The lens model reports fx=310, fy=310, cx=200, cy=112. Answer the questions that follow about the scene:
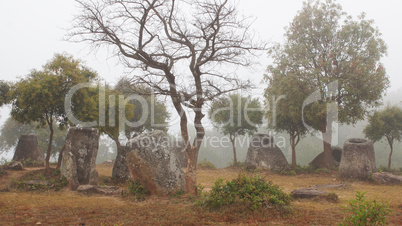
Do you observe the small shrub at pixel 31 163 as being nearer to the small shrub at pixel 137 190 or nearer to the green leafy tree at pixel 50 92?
the green leafy tree at pixel 50 92

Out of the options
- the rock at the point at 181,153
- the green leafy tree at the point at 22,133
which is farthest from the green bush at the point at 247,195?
the green leafy tree at the point at 22,133

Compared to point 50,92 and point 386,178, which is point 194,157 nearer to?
point 50,92

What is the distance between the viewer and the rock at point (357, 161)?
50.4 ft

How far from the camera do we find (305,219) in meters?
6.48

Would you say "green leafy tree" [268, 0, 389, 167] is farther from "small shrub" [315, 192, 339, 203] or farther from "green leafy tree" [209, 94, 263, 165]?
"small shrub" [315, 192, 339, 203]

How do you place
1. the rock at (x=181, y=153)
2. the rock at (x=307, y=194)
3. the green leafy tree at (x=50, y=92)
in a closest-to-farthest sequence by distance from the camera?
the rock at (x=307, y=194)
the green leafy tree at (x=50, y=92)
the rock at (x=181, y=153)

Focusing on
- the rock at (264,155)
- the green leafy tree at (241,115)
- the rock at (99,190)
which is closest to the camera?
the rock at (99,190)

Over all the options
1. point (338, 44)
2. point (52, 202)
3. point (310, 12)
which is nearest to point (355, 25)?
point (338, 44)

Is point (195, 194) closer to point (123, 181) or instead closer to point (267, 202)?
point (267, 202)

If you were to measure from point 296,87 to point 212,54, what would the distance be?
9471mm

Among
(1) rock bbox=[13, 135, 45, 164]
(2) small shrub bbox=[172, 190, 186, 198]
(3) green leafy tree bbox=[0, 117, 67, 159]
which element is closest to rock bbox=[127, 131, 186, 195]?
(2) small shrub bbox=[172, 190, 186, 198]

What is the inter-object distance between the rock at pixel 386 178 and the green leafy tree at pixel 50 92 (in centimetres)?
1402

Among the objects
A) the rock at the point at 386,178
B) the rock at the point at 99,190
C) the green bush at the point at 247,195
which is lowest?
the rock at the point at 386,178

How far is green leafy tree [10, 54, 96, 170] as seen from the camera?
13531 millimetres
